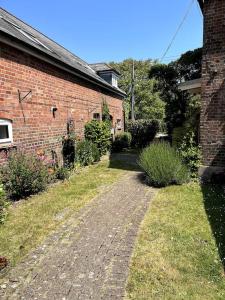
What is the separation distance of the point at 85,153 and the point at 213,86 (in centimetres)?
554

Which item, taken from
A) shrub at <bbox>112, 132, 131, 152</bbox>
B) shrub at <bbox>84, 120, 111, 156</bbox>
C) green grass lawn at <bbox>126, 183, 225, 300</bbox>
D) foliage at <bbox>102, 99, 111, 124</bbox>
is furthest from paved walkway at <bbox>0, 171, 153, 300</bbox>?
shrub at <bbox>112, 132, 131, 152</bbox>

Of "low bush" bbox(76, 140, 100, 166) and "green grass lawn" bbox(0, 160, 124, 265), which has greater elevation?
"low bush" bbox(76, 140, 100, 166)

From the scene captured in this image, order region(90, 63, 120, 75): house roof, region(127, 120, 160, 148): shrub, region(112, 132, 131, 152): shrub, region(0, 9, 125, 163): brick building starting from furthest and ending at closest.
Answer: region(127, 120, 160, 148): shrub → region(90, 63, 120, 75): house roof → region(112, 132, 131, 152): shrub → region(0, 9, 125, 163): brick building

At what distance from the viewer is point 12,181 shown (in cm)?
651

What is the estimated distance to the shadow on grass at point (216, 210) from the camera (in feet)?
14.0

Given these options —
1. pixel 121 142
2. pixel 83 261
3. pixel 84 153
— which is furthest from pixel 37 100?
pixel 121 142

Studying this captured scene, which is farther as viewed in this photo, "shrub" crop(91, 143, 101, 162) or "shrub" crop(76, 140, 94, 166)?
"shrub" crop(91, 143, 101, 162)

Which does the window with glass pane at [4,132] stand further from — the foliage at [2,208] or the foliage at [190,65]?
the foliage at [190,65]

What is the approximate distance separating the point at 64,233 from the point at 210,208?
10.00ft

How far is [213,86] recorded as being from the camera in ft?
25.4

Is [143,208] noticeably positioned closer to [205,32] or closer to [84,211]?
[84,211]

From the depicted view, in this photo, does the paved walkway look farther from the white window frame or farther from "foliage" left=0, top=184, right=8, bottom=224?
the white window frame

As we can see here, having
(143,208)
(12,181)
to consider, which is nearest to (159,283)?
(143,208)

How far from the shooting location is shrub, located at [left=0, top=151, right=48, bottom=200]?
6.50 meters
